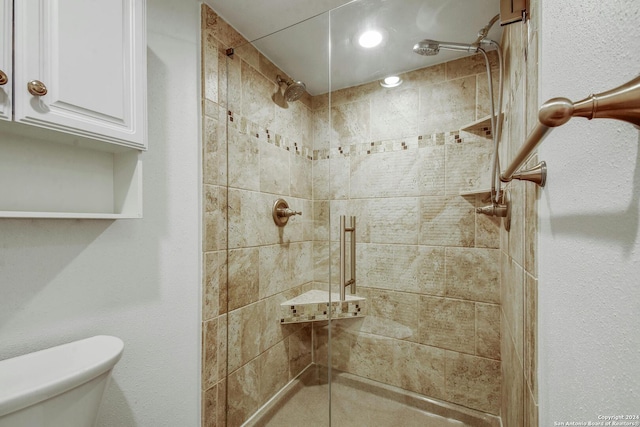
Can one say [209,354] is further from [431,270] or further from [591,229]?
[591,229]

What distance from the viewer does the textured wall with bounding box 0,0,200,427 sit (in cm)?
81

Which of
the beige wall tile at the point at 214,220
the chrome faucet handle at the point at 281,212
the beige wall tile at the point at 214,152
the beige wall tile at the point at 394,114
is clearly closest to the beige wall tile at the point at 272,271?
the chrome faucet handle at the point at 281,212

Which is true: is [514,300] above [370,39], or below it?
below

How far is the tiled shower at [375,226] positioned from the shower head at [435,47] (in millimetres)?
62

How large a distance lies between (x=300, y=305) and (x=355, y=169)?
2.52 ft

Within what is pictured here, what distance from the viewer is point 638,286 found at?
28 centimetres

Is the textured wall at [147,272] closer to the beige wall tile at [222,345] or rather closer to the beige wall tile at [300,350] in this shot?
the beige wall tile at [222,345]

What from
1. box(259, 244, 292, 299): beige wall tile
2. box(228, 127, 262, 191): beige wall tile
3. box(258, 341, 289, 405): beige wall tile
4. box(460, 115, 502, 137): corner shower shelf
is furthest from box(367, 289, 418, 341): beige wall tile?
box(228, 127, 262, 191): beige wall tile

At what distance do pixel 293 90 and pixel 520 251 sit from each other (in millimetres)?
1234

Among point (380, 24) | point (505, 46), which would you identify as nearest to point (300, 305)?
point (380, 24)

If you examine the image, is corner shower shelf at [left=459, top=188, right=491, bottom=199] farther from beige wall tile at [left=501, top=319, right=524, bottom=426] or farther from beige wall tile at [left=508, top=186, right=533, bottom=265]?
beige wall tile at [left=501, top=319, right=524, bottom=426]

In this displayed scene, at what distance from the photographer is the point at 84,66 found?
0.77 meters

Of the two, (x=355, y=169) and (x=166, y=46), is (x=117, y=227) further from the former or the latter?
(x=355, y=169)

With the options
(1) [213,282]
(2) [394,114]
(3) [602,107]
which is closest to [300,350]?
(1) [213,282]
